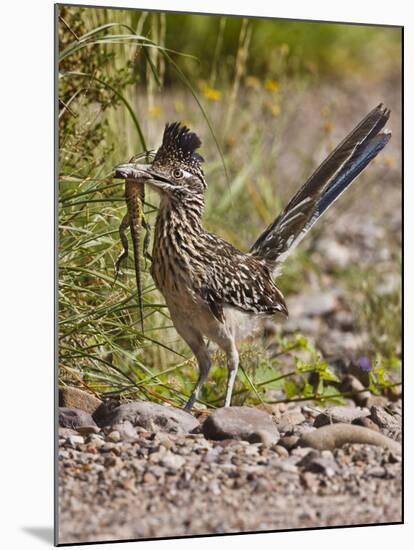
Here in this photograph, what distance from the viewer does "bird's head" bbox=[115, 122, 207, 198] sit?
4430mm

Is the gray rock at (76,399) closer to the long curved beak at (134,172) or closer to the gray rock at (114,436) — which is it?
the gray rock at (114,436)

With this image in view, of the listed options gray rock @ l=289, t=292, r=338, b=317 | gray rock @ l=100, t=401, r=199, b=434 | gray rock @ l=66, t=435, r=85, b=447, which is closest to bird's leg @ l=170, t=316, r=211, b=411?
gray rock @ l=100, t=401, r=199, b=434

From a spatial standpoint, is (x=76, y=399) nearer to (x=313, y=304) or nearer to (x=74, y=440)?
(x=74, y=440)

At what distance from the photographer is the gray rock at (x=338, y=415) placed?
5.03 m

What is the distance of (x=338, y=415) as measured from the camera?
517 cm

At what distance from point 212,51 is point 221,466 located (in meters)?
4.59

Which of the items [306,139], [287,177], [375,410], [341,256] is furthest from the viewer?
[306,139]

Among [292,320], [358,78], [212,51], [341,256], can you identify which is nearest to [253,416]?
[292,320]

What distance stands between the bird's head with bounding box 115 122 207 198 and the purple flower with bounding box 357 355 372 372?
6.19 feet

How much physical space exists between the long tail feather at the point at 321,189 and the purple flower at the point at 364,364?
1.31 m

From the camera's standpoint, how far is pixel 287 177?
8.10 meters

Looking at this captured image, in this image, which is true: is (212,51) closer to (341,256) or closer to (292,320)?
(341,256)

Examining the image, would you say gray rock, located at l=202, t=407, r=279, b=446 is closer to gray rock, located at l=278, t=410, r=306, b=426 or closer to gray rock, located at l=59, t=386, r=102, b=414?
gray rock, located at l=278, t=410, r=306, b=426

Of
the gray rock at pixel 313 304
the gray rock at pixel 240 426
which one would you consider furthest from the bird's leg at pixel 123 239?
the gray rock at pixel 313 304
